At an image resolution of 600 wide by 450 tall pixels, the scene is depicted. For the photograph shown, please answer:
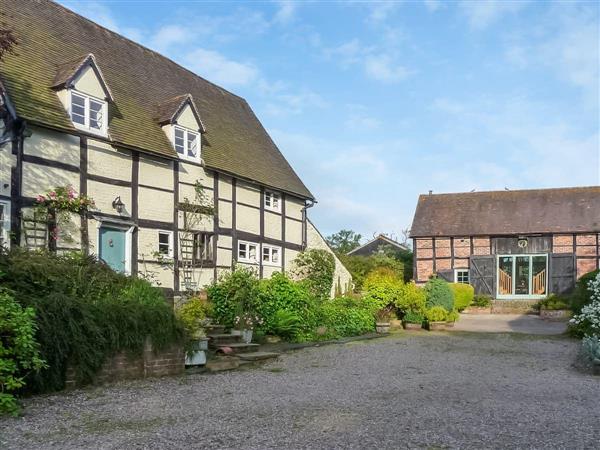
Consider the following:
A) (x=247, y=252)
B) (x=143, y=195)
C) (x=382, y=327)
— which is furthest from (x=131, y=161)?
(x=382, y=327)

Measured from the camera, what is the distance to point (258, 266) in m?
18.6

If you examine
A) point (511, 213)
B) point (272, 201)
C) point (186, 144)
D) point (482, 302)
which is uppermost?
point (186, 144)

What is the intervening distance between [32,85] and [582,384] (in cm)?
1205

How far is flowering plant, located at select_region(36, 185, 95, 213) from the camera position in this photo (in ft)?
39.6

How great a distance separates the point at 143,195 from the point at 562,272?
20749 mm

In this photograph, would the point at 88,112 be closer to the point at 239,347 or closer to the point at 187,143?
the point at 187,143

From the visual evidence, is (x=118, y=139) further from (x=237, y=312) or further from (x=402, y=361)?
(x=402, y=361)

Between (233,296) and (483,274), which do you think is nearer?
(233,296)

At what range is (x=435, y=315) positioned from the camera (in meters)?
17.5

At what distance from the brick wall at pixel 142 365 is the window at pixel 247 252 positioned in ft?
29.1

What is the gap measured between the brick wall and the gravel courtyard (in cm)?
24

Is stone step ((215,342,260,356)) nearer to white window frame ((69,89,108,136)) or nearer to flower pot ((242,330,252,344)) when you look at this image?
flower pot ((242,330,252,344))

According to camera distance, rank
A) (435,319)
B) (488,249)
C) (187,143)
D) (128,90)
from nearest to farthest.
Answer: (128,90) → (187,143) → (435,319) → (488,249)

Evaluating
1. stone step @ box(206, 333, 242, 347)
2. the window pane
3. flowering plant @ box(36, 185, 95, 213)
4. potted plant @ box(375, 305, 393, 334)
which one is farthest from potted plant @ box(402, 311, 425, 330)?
flowering plant @ box(36, 185, 95, 213)
